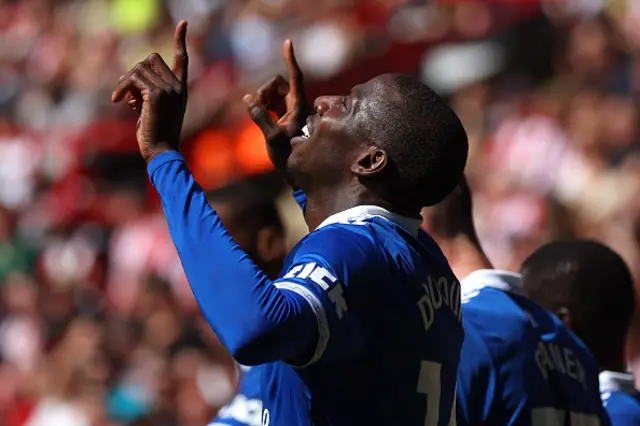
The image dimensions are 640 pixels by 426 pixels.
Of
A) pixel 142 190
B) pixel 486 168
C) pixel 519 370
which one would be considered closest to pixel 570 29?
pixel 486 168

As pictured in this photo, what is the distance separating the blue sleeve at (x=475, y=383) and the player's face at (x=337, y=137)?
945mm

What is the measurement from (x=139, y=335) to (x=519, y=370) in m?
7.23

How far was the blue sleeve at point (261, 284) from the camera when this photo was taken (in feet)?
9.41

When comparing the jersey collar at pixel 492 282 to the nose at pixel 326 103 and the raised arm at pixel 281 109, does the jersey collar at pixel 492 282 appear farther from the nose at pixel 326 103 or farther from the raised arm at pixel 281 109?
the nose at pixel 326 103

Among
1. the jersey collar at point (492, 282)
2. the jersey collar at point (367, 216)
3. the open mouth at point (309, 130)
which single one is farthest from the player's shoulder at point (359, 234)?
the jersey collar at point (492, 282)

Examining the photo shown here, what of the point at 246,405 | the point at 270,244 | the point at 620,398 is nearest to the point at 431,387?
the point at 246,405

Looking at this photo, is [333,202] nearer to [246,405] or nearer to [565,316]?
[246,405]

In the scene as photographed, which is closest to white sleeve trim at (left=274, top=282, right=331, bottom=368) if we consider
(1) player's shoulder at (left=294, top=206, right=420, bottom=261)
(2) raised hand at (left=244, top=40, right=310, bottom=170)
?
(1) player's shoulder at (left=294, top=206, right=420, bottom=261)

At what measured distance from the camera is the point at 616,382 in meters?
4.88

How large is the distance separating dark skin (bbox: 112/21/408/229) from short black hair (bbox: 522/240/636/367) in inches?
61.2

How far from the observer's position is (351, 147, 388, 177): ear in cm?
330

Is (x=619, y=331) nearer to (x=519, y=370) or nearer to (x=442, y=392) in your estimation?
(x=519, y=370)

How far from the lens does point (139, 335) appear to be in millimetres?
11047

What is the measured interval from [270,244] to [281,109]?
1074 mm
